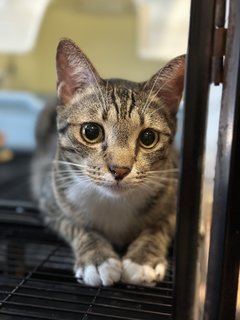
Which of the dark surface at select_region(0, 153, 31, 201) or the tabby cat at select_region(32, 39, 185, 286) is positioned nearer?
the tabby cat at select_region(32, 39, 185, 286)

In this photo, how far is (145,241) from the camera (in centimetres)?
92

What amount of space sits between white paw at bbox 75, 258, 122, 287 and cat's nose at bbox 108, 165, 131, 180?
18 cm

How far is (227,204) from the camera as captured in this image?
1.98 ft

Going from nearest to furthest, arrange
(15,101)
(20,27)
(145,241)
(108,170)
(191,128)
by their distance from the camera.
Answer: (191,128), (108,170), (145,241), (20,27), (15,101)

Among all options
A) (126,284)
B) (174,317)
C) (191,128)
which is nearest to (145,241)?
(126,284)

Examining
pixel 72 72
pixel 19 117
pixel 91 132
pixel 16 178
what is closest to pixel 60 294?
pixel 91 132

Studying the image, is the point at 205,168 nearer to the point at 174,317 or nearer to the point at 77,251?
the point at 174,317

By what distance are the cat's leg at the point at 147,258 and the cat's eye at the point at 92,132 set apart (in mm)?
242

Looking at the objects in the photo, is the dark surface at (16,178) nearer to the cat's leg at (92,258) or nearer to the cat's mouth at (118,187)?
the cat's leg at (92,258)

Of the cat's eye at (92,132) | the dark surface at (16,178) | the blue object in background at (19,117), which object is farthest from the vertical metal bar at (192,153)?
the blue object in background at (19,117)

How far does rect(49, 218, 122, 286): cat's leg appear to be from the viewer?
81 centimetres

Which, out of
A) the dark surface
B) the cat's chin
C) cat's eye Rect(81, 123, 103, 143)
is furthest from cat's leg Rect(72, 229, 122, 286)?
the dark surface

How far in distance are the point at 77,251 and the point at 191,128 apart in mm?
445

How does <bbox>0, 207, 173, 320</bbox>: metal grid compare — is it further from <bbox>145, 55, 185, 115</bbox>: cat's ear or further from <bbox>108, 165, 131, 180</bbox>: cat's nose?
<bbox>145, 55, 185, 115</bbox>: cat's ear
